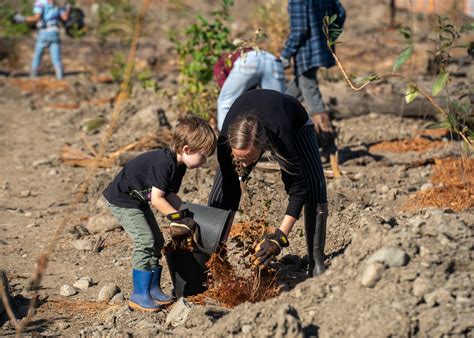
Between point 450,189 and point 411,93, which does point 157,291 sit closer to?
point 411,93

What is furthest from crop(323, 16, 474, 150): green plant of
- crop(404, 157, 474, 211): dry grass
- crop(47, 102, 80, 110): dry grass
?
crop(47, 102, 80, 110): dry grass

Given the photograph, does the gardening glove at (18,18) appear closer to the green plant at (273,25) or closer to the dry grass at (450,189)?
the green plant at (273,25)

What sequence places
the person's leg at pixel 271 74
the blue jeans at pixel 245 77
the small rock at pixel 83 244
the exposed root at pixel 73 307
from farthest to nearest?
the person's leg at pixel 271 74 < the blue jeans at pixel 245 77 < the small rock at pixel 83 244 < the exposed root at pixel 73 307

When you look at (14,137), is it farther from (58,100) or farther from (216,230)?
(216,230)

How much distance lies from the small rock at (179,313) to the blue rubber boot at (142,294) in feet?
0.93

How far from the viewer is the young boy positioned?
4.18 meters

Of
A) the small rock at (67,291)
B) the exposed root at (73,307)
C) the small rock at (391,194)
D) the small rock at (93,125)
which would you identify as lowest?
the small rock at (93,125)

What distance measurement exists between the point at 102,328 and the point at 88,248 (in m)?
1.72

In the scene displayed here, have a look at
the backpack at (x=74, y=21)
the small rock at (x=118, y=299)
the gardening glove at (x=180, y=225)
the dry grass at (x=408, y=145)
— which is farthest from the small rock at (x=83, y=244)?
the backpack at (x=74, y=21)

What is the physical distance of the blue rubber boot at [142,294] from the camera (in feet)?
14.5

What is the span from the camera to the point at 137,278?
14.7 ft

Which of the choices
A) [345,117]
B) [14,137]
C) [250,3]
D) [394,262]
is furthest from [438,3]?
[394,262]

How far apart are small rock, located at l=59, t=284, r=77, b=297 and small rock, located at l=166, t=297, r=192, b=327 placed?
102 centimetres

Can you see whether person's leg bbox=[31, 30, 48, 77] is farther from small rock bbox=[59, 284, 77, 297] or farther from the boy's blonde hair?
the boy's blonde hair
